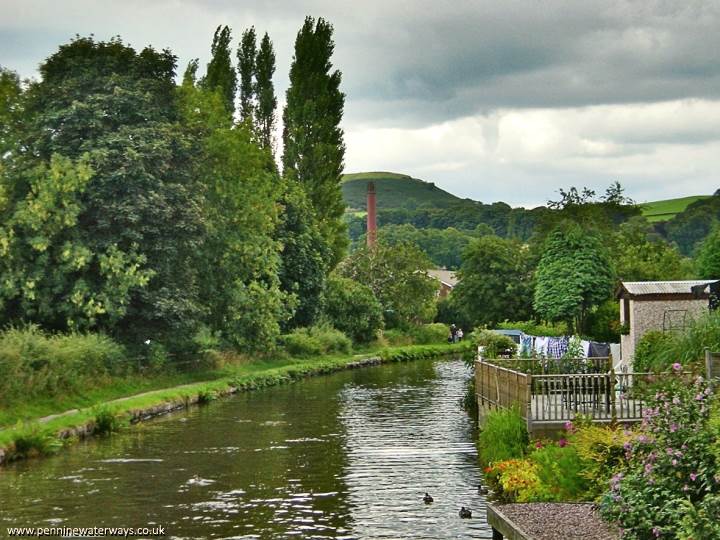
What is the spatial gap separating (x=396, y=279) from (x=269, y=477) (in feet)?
233

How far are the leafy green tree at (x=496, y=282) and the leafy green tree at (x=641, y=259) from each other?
6.88 meters

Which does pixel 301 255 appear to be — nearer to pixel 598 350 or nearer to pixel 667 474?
pixel 598 350

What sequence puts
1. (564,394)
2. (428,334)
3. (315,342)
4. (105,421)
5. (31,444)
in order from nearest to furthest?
1. (564,394)
2. (31,444)
3. (105,421)
4. (315,342)
5. (428,334)

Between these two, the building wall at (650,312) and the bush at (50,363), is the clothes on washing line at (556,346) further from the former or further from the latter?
the bush at (50,363)

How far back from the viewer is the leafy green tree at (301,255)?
69562mm

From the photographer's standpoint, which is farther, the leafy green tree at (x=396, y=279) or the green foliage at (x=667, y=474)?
→ the leafy green tree at (x=396, y=279)

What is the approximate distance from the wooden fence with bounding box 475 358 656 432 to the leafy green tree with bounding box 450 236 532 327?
4595 cm

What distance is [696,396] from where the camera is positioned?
46.3 ft

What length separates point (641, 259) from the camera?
82.9 meters

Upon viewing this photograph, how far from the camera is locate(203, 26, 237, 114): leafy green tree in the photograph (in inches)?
3140

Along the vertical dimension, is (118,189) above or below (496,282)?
above

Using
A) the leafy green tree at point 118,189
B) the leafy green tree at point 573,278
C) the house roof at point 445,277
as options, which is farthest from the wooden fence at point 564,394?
the house roof at point 445,277

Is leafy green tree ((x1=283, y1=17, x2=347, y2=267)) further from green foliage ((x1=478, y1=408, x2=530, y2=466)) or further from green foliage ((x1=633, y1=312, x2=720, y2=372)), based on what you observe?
green foliage ((x1=478, y1=408, x2=530, y2=466))

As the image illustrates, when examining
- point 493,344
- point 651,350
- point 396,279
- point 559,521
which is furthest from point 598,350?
point 396,279
